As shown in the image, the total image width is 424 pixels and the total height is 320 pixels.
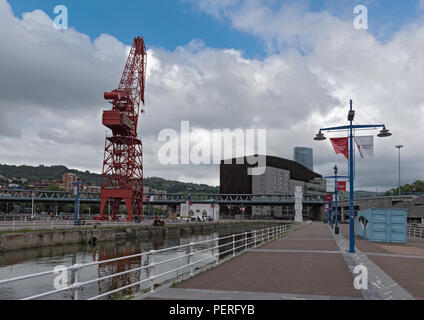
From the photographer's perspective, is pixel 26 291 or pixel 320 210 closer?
pixel 26 291

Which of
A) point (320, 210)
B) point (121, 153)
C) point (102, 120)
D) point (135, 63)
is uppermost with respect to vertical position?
point (135, 63)

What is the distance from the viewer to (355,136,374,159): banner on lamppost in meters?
18.6

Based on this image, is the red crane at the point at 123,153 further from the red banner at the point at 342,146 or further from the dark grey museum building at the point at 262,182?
the dark grey museum building at the point at 262,182

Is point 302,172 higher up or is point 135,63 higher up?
point 135,63

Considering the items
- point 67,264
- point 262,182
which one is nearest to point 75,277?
point 67,264

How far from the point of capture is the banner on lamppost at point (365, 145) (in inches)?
733

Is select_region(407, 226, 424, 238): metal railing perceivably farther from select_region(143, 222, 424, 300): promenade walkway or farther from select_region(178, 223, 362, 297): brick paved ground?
select_region(178, 223, 362, 297): brick paved ground

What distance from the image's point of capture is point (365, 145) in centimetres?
1875

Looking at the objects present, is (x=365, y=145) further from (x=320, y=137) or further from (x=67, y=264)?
(x=67, y=264)
